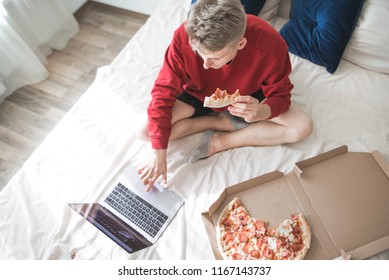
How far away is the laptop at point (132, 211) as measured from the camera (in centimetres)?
121

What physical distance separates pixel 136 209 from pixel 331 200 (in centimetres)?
77

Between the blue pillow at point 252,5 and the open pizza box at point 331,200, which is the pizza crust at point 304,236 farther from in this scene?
the blue pillow at point 252,5

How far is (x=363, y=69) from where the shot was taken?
154 centimetres

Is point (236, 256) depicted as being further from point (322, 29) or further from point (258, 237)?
point (322, 29)

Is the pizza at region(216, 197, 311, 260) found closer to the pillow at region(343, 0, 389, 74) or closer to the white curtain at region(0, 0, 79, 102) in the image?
the pillow at region(343, 0, 389, 74)

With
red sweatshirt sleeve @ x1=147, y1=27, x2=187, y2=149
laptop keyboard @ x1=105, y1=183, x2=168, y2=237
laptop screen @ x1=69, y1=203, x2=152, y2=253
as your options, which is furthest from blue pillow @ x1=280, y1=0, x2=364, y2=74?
laptop screen @ x1=69, y1=203, x2=152, y2=253

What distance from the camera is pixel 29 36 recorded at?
1872 mm

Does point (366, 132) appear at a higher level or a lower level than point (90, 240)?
lower

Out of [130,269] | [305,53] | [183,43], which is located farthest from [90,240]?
[305,53]

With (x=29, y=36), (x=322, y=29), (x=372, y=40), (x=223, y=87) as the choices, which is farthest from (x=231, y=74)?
(x=29, y=36)

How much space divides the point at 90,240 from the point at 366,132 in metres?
1.27

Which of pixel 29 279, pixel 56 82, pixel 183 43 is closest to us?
pixel 29 279

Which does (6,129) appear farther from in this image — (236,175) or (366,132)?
Result: (366,132)

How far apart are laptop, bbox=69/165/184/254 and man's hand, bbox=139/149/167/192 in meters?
0.05
